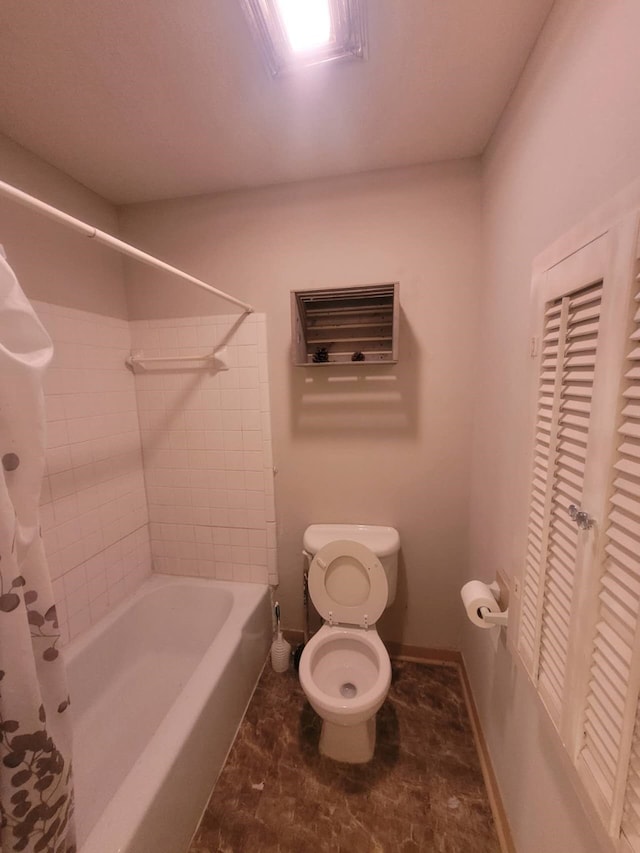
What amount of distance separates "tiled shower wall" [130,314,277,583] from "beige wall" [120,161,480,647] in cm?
8

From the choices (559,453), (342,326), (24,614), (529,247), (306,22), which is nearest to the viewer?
(24,614)

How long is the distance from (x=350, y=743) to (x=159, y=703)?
87 centimetres

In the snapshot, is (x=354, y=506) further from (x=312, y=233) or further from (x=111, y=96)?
(x=111, y=96)

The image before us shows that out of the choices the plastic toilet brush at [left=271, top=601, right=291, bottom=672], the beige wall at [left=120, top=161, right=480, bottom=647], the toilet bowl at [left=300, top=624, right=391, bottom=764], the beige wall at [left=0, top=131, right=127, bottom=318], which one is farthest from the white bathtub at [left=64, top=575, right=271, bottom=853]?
the beige wall at [left=0, top=131, right=127, bottom=318]

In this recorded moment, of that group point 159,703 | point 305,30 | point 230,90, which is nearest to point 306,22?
point 305,30

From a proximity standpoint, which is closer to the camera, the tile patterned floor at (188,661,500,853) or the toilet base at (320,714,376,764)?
the tile patterned floor at (188,661,500,853)

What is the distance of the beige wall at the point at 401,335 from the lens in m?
1.52

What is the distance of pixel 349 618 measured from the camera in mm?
1540

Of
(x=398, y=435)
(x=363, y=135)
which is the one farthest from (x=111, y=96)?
(x=398, y=435)

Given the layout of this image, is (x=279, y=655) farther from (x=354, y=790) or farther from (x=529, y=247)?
(x=529, y=247)

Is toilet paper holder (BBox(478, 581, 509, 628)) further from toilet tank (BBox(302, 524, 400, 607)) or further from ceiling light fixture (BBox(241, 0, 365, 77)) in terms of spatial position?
ceiling light fixture (BBox(241, 0, 365, 77))

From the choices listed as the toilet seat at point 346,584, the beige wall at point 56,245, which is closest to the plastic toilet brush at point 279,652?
the toilet seat at point 346,584

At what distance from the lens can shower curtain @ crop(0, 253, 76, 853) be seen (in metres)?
0.65

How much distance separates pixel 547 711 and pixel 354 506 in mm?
1061
